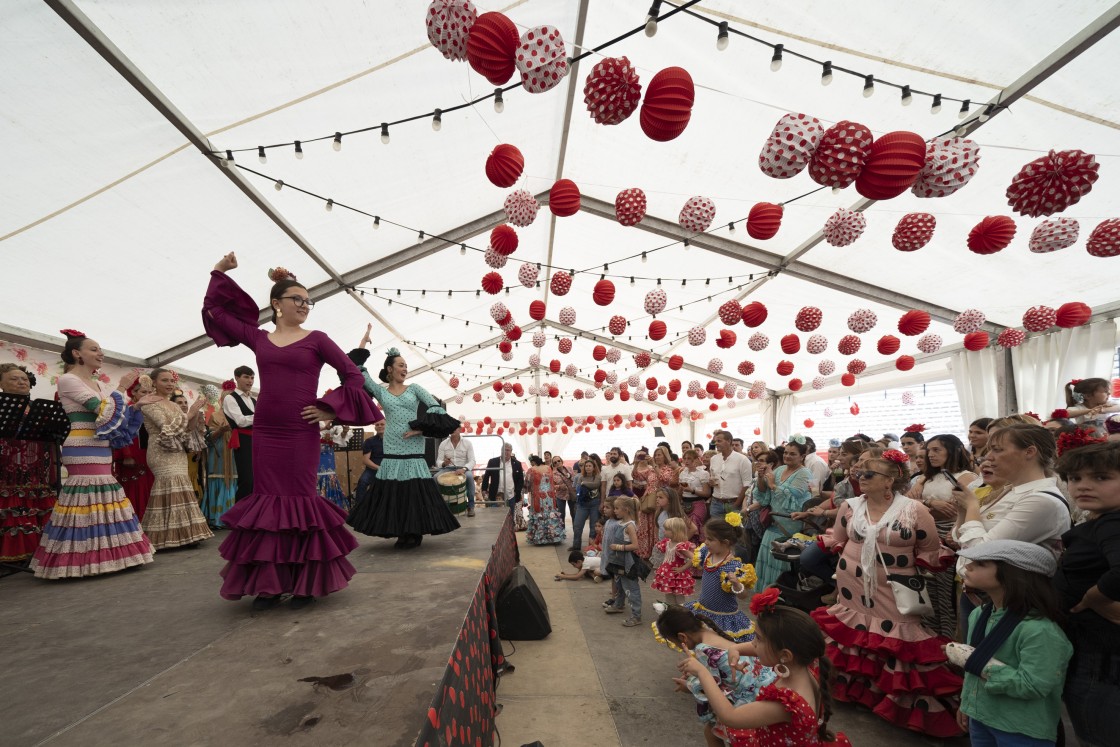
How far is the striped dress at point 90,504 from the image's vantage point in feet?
9.77

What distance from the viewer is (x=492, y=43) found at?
252 cm

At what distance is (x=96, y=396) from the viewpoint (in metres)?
3.12

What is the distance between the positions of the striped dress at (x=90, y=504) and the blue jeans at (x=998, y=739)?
461 cm

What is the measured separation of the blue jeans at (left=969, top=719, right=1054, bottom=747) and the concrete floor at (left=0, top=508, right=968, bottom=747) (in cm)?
81

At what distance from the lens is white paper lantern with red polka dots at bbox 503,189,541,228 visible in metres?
4.77

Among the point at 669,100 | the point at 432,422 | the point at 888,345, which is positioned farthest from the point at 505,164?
the point at 888,345

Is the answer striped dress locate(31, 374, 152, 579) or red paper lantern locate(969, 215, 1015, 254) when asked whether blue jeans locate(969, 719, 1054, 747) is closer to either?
red paper lantern locate(969, 215, 1015, 254)

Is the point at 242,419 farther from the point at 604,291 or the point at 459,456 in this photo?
the point at 604,291

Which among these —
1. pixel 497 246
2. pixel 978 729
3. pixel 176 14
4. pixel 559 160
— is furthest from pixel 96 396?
pixel 559 160

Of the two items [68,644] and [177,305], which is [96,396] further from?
[177,305]

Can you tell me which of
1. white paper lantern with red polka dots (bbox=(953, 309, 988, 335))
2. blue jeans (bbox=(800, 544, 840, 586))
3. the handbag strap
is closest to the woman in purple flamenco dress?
the handbag strap

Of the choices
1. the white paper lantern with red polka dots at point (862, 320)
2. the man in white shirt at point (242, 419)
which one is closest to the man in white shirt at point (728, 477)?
the white paper lantern with red polka dots at point (862, 320)

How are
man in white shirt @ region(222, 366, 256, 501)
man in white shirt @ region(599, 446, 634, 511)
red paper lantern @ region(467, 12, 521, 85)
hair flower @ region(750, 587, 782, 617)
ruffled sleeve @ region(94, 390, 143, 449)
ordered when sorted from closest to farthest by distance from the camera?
1. hair flower @ region(750, 587, 782, 617)
2. red paper lantern @ region(467, 12, 521, 85)
3. ruffled sleeve @ region(94, 390, 143, 449)
4. man in white shirt @ region(222, 366, 256, 501)
5. man in white shirt @ region(599, 446, 634, 511)

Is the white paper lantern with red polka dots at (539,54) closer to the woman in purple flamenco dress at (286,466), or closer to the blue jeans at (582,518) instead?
the woman in purple flamenco dress at (286,466)
